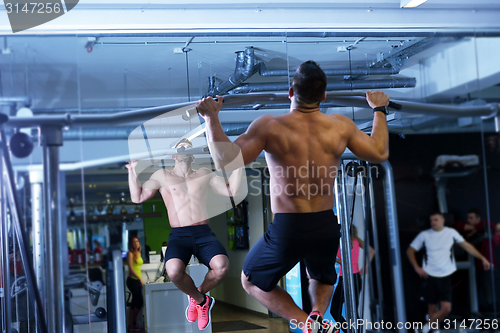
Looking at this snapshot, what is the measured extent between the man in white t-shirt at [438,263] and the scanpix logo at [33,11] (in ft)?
10.9

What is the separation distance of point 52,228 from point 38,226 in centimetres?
34

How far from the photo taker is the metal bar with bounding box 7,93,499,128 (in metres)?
2.26

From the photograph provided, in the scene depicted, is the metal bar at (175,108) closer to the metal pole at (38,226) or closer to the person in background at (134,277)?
the metal pole at (38,226)

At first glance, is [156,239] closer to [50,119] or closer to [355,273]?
[50,119]

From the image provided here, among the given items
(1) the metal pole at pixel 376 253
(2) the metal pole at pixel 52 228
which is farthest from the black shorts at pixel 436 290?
(2) the metal pole at pixel 52 228

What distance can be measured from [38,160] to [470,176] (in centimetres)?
323

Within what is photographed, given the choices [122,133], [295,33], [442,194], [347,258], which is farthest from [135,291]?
[442,194]

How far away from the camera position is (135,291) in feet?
11.4

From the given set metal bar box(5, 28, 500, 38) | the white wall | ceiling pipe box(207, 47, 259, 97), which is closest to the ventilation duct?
ceiling pipe box(207, 47, 259, 97)

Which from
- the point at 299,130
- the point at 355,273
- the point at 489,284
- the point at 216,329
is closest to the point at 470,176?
the point at 489,284

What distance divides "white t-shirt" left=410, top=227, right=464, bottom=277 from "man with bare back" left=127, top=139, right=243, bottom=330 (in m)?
1.71

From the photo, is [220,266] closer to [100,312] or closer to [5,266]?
[100,312]

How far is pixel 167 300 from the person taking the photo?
3.91 meters

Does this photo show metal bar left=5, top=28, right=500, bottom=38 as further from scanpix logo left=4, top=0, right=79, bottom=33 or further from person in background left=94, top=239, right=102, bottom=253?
person in background left=94, top=239, right=102, bottom=253
